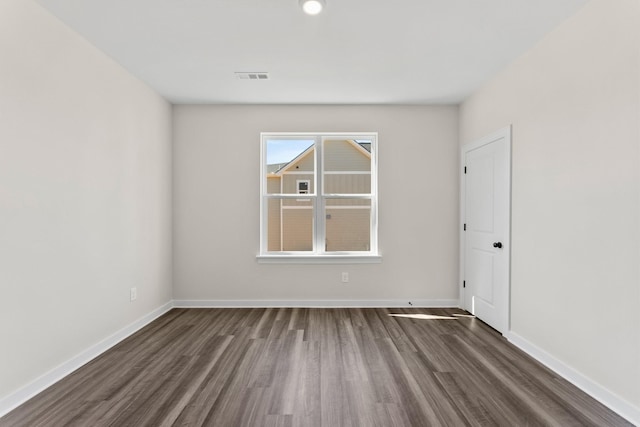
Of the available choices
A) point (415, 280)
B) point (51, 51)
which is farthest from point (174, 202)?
point (415, 280)

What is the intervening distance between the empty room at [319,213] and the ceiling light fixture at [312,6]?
18 millimetres

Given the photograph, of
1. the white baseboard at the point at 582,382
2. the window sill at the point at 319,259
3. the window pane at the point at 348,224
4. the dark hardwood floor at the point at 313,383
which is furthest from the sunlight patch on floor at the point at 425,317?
the window pane at the point at 348,224

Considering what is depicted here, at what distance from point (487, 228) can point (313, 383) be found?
2505mm

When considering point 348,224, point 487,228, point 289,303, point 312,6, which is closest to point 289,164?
point 348,224

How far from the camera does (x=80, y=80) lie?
8.86ft

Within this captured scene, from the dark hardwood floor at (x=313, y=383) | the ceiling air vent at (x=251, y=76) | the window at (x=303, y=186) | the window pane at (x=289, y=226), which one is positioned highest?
the ceiling air vent at (x=251, y=76)

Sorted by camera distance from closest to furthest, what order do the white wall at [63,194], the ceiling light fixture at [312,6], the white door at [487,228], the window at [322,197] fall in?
the white wall at [63,194]
the ceiling light fixture at [312,6]
the white door at [487,228]
the window at [322,197]

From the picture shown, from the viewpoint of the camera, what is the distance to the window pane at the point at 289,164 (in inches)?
179

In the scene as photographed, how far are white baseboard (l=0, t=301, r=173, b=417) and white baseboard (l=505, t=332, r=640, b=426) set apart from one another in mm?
3703

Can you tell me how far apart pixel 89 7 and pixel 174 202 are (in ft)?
8.09

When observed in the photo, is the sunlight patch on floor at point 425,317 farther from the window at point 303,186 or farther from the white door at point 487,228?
the window at point 303,186

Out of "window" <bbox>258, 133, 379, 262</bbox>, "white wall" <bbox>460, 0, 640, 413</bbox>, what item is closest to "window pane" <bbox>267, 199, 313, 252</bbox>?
"window" <bbox>258, 133, 379, 262</bbox>

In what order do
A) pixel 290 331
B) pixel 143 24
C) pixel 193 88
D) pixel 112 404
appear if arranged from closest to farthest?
pixel 112 404 < pixel 143 24 < pixel 290 331 < pixel 193 88

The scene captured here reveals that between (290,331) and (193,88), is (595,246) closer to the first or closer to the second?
(290,331)
